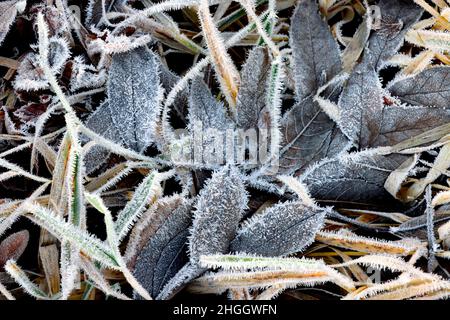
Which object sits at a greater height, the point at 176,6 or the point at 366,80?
the point at 176,6

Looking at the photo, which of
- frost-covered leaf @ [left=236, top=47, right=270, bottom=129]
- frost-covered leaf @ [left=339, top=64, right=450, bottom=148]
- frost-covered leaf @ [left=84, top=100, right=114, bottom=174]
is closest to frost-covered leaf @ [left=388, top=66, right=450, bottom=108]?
frost-covered leaf @ [left=339, top=64, right=450, bottom=148]

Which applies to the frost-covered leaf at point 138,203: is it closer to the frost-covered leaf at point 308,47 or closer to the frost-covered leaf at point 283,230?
the frost-covered leaf at point 283,230

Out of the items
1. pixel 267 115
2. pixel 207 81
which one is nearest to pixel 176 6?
pixel 207 81

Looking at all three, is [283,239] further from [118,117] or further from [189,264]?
[118,117]

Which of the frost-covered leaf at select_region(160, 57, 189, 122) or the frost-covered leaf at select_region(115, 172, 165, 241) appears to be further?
the frost-covered leaf at select_region(160, 57, 189, 122)

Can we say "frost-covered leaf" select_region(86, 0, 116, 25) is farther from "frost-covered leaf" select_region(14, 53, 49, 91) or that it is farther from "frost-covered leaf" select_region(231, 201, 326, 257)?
"frost-covered leaf" select_region(231, 201, 326, 257)

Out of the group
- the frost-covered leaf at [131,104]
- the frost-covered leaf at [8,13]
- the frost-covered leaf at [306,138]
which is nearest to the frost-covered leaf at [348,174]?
the frost-covered leaf at [306,138]

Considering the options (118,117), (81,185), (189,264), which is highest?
(118,117)

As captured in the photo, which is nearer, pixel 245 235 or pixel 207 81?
pixel 245 235
